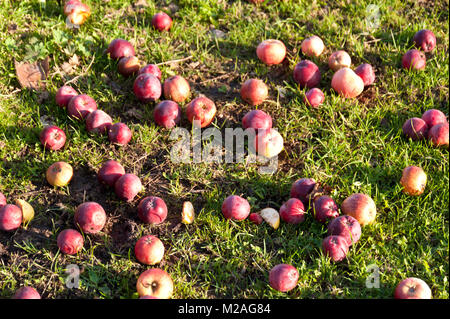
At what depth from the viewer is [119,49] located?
5082 millimetres

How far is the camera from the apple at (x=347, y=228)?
3.83 m

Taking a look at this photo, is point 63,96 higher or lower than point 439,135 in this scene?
higher

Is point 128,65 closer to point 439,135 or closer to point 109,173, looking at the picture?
point 109,173

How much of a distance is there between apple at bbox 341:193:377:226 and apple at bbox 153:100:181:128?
1.63 metres

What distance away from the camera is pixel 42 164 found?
432cm

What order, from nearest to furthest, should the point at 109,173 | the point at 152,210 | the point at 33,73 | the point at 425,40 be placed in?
the point at 152,210 < the point at 109,173 < the point at 33,73 < the point at 425,40

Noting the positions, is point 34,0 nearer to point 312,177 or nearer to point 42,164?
point 42,164

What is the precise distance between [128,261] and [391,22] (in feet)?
12.5

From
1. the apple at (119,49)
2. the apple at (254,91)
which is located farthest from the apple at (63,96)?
the apple at (254,91)

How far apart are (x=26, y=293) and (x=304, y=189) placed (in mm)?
2096

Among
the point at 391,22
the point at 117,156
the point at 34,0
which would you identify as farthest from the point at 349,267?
the point at 34,0

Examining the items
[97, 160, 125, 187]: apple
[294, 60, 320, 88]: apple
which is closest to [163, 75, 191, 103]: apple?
[97, 160, 125, 187]: apple

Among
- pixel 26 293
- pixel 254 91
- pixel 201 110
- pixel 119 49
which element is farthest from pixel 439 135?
pixel 26 293

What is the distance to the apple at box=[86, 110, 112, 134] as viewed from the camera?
4477 millimetres
